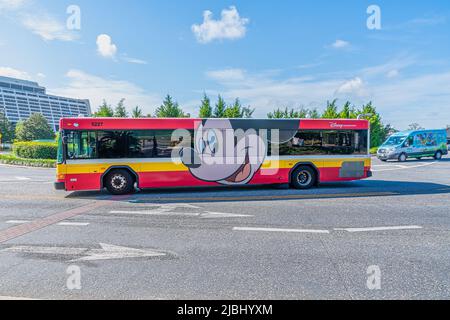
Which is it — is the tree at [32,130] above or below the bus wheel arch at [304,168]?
above

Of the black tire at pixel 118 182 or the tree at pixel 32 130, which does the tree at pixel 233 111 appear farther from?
the tree at pixel 32 130

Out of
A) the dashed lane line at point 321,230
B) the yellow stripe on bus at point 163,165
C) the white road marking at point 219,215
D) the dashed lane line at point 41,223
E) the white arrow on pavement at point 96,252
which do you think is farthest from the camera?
the yellow stripe on bus at point 163,165

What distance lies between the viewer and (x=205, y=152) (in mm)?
9500

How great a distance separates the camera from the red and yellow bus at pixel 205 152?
8.88m

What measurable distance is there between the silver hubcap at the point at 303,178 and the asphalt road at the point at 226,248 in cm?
192

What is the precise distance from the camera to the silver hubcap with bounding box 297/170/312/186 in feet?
33.8

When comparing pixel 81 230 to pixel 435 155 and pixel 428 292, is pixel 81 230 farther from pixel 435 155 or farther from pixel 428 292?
pixel 435 155

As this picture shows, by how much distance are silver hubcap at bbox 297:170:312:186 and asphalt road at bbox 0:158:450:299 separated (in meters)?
1.92

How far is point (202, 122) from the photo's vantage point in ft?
31.3

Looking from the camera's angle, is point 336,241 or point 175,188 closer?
point 336,241

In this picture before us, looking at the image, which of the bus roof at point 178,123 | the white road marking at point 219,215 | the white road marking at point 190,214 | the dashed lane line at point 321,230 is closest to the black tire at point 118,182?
the bus roof at point 178,123

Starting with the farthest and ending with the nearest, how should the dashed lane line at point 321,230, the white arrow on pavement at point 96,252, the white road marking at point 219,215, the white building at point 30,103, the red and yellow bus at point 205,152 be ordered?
the white building at point 30,103, the red and yellow bus at point 205,152, the white road marking at point 219,215, the dashed lane line at point 321,230, the white arrow on pavement at point 96,252
